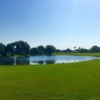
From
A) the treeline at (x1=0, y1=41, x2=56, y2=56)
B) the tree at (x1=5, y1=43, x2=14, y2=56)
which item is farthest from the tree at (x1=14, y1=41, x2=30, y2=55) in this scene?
the tree at (x1=5, y1=43, x2=14, y2=56)

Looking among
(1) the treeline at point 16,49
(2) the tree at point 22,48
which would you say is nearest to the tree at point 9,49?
(1) the treeline at point 16,49

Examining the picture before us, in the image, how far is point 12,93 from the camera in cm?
1535

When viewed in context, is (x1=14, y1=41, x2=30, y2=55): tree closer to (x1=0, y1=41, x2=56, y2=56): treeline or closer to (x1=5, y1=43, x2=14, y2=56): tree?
(x1=0, y1=41, x2=56, y2=56): treeline

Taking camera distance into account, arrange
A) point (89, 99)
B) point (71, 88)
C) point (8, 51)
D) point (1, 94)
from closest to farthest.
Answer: point (89, 99) → point (1, 94) → point (71, 88) → point (8, 51)

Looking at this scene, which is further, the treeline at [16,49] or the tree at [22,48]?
the tree at [22,48]

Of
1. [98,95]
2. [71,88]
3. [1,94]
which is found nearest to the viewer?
[98,95]

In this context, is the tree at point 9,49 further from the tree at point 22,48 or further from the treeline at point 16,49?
the tree at point 22,48

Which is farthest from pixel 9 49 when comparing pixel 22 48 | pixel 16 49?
pixel 22 48

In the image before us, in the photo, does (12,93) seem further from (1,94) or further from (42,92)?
(42,92)

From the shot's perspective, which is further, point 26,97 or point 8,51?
point 8,51

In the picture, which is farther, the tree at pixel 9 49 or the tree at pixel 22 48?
the tree at pixel 22 48

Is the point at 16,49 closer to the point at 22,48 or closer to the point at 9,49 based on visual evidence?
the point at 22,48

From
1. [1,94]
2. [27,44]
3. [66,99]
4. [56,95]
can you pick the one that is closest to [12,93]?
[1,94]

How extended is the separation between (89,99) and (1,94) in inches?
268
